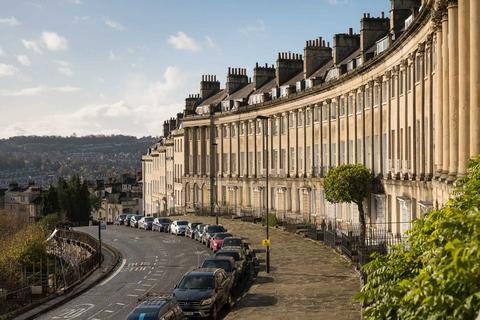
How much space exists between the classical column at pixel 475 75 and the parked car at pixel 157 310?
11.7 metres

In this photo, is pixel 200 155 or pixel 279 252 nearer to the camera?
pixel 279 252

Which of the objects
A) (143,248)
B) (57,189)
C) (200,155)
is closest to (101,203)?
(57,189)

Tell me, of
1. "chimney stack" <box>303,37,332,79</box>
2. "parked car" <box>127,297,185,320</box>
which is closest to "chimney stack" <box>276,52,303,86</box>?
"chimney stack" <box>303,37,332,79</box>

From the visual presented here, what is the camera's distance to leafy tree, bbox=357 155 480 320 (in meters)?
7.16

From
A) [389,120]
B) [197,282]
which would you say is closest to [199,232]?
[389,120]

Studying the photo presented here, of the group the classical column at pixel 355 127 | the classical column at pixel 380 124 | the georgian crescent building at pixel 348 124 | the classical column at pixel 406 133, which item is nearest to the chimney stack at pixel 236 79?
the georgian crescent building at pixel 348 124

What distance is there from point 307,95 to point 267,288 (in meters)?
32.2

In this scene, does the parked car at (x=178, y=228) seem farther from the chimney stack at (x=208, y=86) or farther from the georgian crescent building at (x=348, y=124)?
the chimney stack at (x=208, y=86)

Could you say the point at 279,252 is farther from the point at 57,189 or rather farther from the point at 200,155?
the point at 57,189

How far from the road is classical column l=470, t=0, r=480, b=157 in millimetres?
16253

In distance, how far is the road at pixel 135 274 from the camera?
28844mm

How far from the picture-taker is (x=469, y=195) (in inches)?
439

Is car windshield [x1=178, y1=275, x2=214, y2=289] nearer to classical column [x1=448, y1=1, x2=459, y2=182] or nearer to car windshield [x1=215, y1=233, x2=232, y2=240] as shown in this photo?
classical column [x1=448, y1=1, x2=459, y2=182]

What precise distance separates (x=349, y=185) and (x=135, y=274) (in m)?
15.4
